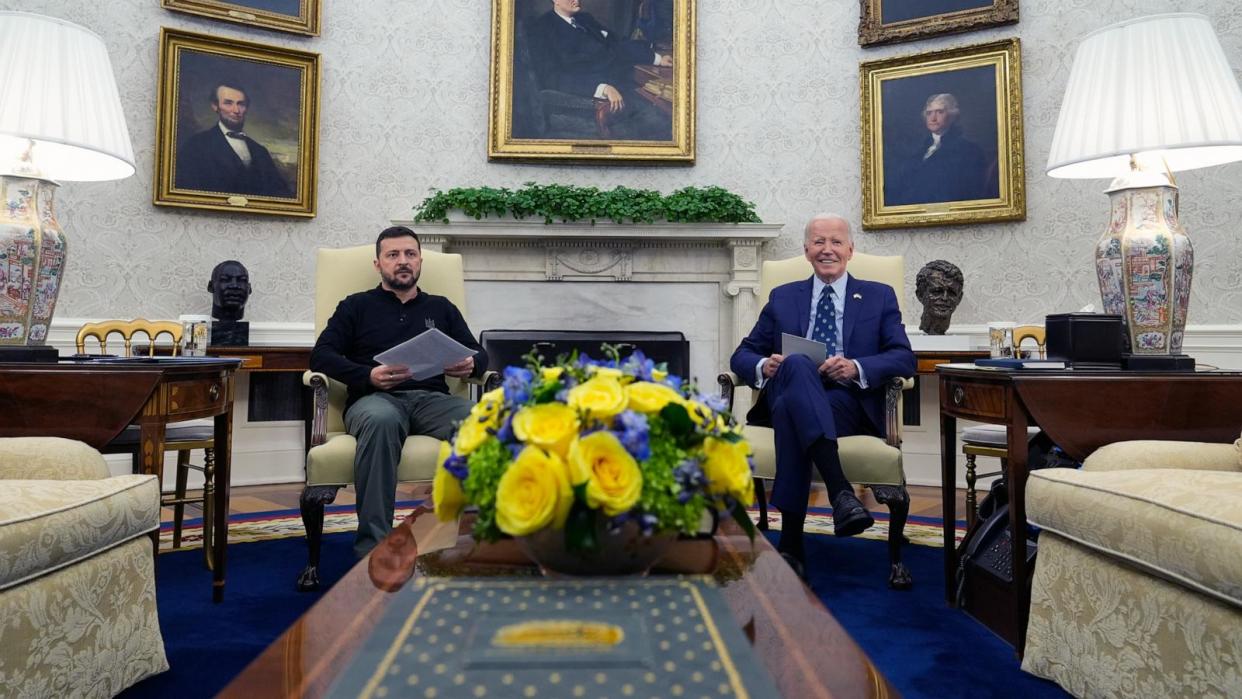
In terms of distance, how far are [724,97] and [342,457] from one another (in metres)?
3.75

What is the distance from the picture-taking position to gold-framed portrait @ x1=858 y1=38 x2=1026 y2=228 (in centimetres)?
451

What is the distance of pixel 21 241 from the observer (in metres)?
2.04

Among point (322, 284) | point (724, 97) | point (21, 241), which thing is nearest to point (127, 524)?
point (21, 241)

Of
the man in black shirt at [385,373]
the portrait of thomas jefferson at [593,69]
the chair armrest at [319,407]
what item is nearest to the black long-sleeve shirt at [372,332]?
the man in black shirt at [385,373]

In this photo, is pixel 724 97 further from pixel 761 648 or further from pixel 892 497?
pixel 761 648

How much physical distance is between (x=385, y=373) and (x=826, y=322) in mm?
1765

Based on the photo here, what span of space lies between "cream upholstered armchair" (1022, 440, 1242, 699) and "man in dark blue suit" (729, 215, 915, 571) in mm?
612

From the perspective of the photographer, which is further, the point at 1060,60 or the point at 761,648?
the point at 1060,60

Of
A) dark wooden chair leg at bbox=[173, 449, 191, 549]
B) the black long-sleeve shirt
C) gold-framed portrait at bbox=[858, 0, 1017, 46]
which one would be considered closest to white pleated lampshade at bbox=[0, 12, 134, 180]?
the black long-sleeve shirt

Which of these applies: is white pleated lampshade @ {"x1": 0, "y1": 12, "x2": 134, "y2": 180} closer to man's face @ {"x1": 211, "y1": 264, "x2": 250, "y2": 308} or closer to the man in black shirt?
the man in black shirt

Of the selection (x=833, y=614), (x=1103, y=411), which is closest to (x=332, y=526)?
(x=833, y=614)

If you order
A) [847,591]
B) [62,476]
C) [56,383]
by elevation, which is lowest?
[847,591]

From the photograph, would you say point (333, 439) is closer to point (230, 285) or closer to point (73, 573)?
point (73, 573)

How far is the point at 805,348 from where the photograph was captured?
8.60 feet
